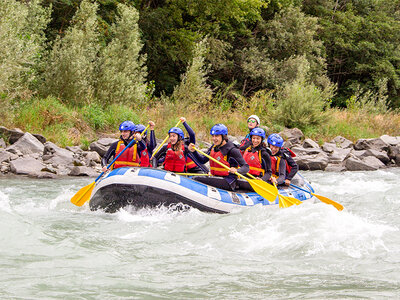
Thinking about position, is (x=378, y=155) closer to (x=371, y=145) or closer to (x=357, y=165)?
(x=371, y=145)

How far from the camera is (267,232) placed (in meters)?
5.51

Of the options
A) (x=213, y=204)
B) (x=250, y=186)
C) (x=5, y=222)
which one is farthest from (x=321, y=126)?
(x=5, y=222)

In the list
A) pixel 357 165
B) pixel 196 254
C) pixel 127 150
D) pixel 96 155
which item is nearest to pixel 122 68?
pixel 96 155

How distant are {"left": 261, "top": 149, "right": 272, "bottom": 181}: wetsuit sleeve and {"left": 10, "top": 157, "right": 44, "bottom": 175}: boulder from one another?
16.3 feet

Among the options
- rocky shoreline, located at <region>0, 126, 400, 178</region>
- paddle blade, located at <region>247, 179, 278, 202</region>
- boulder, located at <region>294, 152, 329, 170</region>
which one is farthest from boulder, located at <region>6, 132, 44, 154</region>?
boulder, located at <region>294, 152, 329, 170</region>

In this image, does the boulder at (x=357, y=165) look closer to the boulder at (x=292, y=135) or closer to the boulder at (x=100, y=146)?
the boulder at (x=292, y=135)

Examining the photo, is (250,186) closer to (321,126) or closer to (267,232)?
(267,232)

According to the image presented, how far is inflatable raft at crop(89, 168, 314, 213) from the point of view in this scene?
6.57 m

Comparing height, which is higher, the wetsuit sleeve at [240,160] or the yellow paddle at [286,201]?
the wetsuit sleeve at [240,160]

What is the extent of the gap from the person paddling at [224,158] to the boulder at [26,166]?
4309mm

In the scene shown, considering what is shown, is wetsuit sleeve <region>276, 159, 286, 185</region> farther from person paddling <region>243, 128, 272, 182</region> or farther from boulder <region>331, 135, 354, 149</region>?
boulder <region>331, 135, 354, 149</region>

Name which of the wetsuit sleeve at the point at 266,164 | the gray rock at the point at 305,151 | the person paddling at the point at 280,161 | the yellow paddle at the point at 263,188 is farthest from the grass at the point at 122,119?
the yellow paddle at the point at 263,188

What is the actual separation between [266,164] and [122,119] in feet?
23.9

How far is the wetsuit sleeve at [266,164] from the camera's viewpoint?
7781 millimetres
